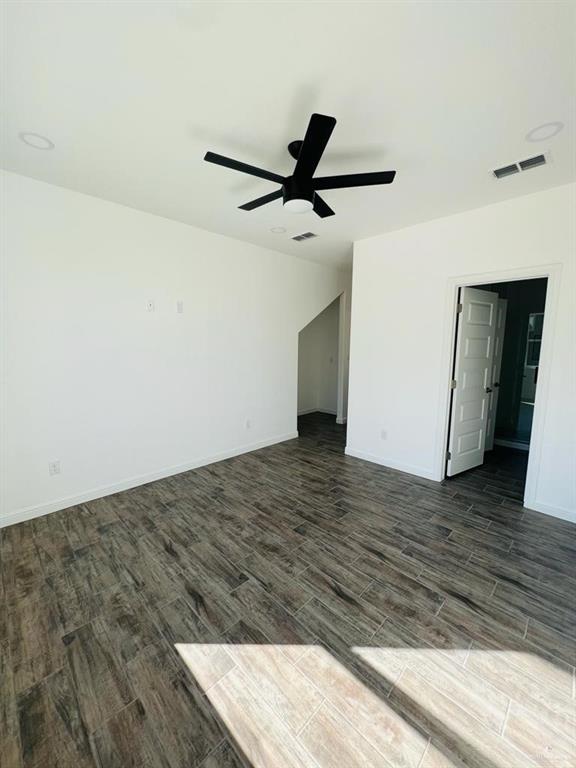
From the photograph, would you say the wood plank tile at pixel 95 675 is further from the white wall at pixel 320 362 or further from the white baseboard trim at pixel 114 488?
the white wall at pixel 320 362

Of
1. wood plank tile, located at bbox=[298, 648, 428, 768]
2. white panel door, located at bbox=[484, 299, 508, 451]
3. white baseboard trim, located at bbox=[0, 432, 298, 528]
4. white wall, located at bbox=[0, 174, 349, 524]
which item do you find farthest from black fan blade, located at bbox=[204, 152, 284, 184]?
white panel door, located at bbox=[484, 299, 508, 451]

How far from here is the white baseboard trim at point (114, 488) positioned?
279 cm

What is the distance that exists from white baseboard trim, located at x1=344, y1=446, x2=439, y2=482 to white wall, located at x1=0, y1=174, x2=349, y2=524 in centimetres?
144

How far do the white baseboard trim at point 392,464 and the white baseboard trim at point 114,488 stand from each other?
54.0 inches

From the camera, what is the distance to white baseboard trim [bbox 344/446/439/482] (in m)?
3.73

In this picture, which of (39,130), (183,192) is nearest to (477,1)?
(183,192)

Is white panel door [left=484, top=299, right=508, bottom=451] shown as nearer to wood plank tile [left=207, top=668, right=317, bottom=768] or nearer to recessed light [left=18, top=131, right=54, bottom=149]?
wood plank tile [left=207, top=668, right=317, bottom=768]

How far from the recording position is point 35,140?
85.2 inches

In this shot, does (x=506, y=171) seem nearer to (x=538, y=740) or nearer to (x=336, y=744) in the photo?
(x=538, y=740)

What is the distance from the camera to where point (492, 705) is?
1.41 metres

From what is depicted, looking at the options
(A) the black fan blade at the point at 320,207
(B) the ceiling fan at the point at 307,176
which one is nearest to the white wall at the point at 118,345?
(B) the ceiling fan at the point at 307,176

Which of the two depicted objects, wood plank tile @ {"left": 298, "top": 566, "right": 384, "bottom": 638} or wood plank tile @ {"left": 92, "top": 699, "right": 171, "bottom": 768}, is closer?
wood plank tile @ {"left": 92, "top": 699, "right": 171, "bottom": 768}

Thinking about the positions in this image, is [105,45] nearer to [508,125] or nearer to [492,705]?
[508,125]

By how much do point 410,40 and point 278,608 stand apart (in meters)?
3.04
